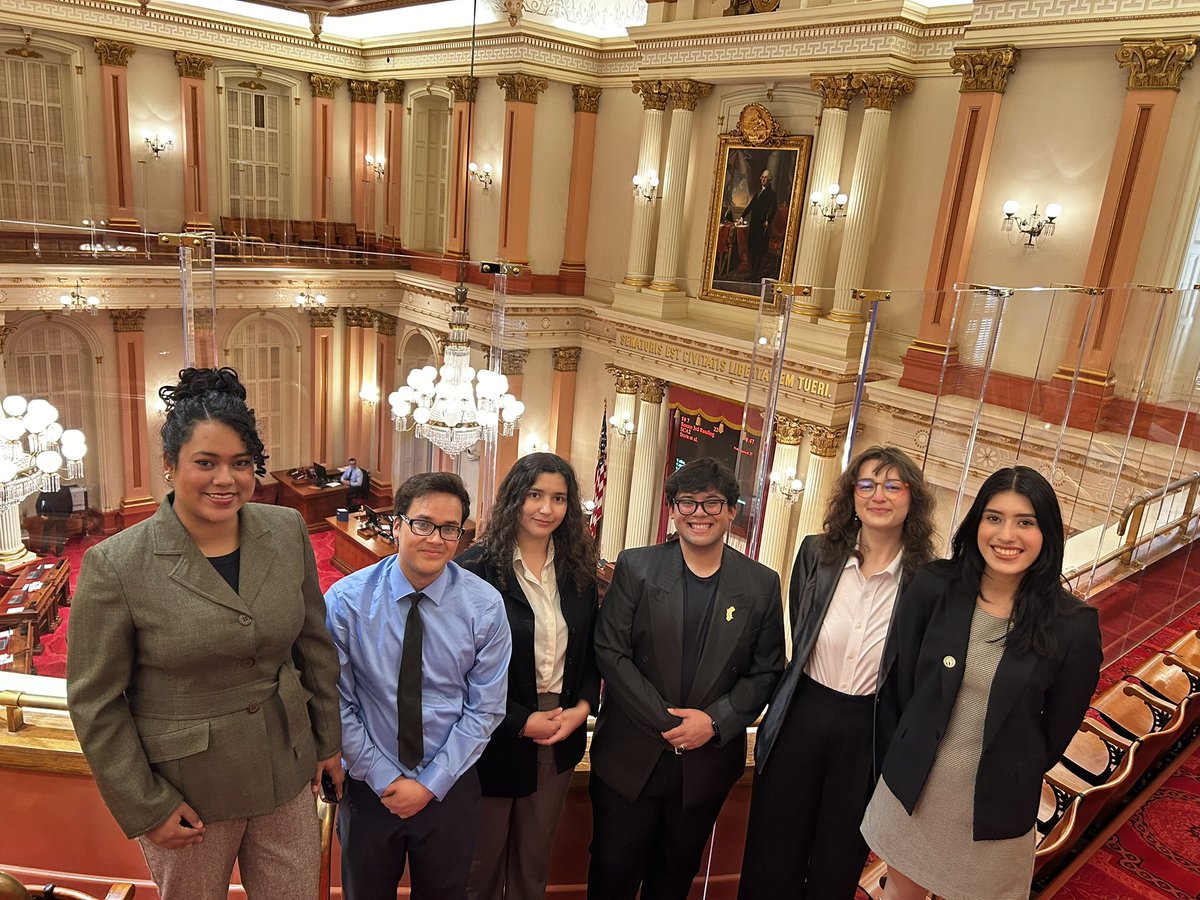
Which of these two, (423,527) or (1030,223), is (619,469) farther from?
(423,527)

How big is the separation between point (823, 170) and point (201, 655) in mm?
9463

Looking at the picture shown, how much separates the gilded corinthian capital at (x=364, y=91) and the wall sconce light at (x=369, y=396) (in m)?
8.59

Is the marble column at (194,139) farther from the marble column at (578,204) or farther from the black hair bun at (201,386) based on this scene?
the black hair bun at (201,386)

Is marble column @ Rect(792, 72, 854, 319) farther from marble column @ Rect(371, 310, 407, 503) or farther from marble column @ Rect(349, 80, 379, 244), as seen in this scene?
marble column @ Rect(349, 80, 379, 244)

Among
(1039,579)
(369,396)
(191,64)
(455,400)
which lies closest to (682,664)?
(1039,579)

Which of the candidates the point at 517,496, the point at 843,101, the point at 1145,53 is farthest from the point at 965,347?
the point at 843,101

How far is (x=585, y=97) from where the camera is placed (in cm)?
1276

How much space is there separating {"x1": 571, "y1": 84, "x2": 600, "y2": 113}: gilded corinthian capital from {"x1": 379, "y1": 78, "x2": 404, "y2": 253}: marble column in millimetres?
3820

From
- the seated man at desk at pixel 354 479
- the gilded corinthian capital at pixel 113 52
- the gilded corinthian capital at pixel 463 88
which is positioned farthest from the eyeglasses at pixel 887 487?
the gilded corinthian capital at pixel 113 52

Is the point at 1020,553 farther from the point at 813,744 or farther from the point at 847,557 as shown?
the point at 813,744

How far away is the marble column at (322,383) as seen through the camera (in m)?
8.39

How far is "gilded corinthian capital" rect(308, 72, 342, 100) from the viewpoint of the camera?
15.0 meters

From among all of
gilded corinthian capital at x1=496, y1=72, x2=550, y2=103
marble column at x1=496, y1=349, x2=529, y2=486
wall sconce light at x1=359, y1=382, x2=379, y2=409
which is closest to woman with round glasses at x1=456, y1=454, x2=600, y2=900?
marble column at x1=496, y1=349, x2=529, y2=486

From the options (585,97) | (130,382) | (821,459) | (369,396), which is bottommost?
(821,459)
